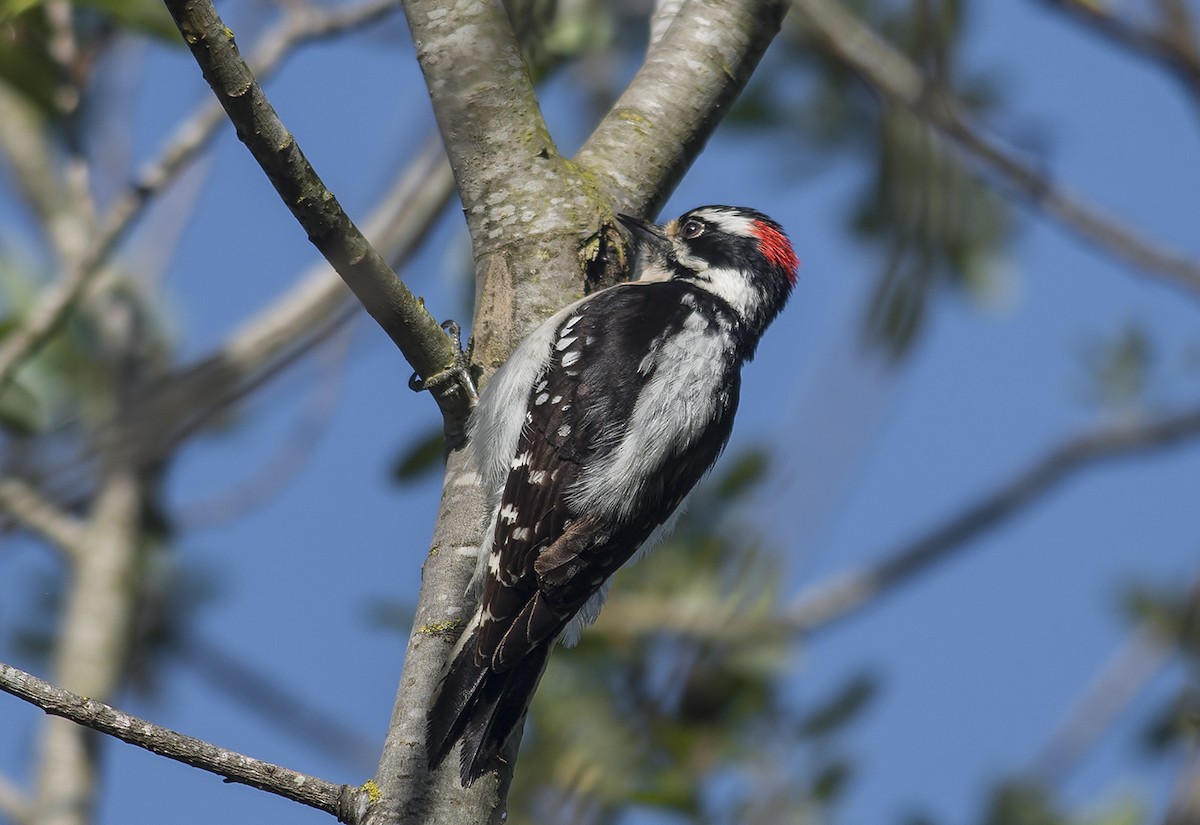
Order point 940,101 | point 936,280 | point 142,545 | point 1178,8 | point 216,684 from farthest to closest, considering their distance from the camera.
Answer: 1. point 142,545
2. point 216,684
3. point 936,280
4. point 940,101
5. point 1178,8

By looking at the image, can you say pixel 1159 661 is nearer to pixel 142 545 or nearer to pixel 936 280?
pixel 936 280

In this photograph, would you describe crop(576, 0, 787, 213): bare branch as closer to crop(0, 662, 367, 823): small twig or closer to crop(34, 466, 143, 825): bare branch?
Answer: crop(0, 662, 367, 823): small twig

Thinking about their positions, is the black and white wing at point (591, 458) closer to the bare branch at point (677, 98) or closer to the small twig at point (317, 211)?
the small twig at point (317, 211)

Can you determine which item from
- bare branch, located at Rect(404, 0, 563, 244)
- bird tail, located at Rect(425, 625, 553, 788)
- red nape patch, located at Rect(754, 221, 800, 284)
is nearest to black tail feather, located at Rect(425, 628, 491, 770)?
bird tail, located at Rect(425, 625, 553, 788)

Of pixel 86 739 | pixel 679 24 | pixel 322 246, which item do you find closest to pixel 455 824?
pixel 322 246

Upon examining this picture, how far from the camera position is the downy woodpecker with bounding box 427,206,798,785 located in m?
3.18

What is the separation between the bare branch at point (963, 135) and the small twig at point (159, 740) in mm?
1525

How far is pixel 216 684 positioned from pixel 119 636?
62 cm

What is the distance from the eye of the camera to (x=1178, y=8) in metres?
1.37

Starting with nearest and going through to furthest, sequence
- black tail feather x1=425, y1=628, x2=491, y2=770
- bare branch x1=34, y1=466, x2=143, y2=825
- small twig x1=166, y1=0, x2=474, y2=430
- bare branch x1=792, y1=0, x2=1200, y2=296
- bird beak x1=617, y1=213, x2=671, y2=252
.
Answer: bare branch x1=792, y1=0, x2=1200, y2=296
small twig x1=166, y1=0, x2=474, y2=430
black tail feather x1=425, y1=628, x2=491, y2=770
bird beak x1=617, y1=213, x2=671, y2=252
bare branch x1=34, y1=466, x2=143, y2=825

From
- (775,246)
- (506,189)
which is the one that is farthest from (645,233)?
(775,246)

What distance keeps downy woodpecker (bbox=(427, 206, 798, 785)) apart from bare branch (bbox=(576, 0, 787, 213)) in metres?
0.16

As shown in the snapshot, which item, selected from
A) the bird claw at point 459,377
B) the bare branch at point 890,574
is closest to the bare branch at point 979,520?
the bare branch at point 890,574

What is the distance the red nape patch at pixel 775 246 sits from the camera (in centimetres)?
471
